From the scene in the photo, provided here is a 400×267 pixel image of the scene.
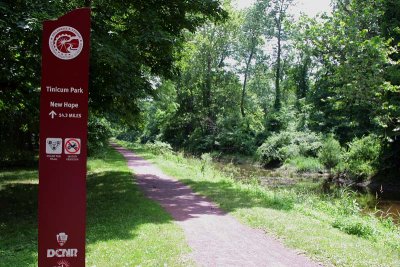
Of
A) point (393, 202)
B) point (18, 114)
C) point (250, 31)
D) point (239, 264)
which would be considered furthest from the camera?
point (250, 31)

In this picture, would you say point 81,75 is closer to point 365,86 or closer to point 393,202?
point 365,86

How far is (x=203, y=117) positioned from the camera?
150 feet

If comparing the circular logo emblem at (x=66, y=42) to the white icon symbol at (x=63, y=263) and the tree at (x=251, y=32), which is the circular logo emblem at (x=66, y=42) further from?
the tree at (x=251, y=32)

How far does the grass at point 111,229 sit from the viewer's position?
7.42 meters

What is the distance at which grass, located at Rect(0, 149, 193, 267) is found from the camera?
24.3 ft

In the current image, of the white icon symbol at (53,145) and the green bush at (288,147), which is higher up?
the white icon symbol at (53,145)

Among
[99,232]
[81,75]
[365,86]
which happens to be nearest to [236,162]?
[365,86]

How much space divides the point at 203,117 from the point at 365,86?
32.0m

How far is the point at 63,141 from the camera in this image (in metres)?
4.48

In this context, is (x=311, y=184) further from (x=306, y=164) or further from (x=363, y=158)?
(x=306, y=164)

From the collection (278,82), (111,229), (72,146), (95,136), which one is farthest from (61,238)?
(278,82)

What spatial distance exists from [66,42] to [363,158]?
1067 inches

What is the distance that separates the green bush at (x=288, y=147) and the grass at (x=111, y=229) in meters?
20.3

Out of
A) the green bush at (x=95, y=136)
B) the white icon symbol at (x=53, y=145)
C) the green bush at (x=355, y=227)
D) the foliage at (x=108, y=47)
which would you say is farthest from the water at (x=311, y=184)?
the white icon symbol at (x=53, y=145)
